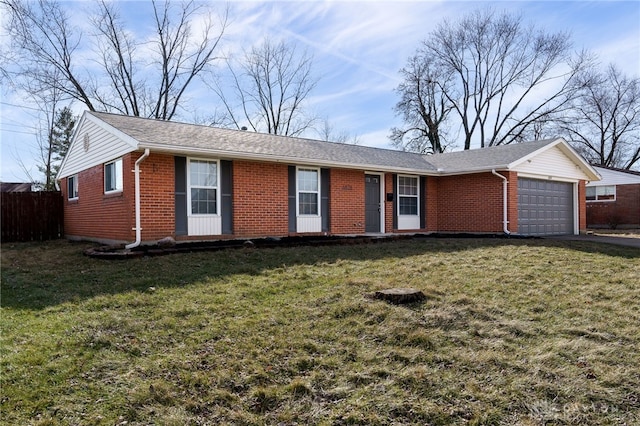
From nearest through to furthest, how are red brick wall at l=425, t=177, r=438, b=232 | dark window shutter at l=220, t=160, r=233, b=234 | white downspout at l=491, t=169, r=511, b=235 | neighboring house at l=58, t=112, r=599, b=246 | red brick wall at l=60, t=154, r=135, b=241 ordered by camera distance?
red brick wall at l=60, t=154, r=135, b=241, neighboring house at l=58, t=112, r=599, b=246, dark window shutter at l=220, t=160, r=233, b=234, white downspout at l=491, t=169, r=511, b=235, red brick wall at l=425, t=177, r=438, b=232

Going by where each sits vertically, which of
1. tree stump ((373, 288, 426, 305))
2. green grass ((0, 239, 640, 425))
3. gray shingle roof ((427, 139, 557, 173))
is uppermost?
gray shingle roof ((427, 139, 557, 173))

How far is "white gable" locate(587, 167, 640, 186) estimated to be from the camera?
23270 mm

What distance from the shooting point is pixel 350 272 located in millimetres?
7332

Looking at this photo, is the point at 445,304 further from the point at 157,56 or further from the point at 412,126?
the point at 412,126

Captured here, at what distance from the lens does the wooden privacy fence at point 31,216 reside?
A: 49.1 ft

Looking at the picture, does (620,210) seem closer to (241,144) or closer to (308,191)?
(308,191)

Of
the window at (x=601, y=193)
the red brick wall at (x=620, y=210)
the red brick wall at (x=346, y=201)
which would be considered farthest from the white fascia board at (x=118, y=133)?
the window at (x=601, y=193)

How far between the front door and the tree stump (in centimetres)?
877

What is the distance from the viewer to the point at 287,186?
1234cm

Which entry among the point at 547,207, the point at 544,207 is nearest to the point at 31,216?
the point at 544,207

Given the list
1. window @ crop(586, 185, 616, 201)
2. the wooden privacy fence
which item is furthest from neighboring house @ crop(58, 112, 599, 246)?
window @ crop(586, 185, 616, 201)

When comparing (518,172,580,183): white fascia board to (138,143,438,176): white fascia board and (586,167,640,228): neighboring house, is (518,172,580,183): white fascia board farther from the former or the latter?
(586,167,640,228): neighboring house

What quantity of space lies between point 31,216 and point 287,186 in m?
9.89

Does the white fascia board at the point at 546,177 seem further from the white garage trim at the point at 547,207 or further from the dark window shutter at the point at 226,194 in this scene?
Answer: the dark window shutter at the point at 226,194
